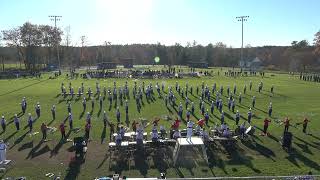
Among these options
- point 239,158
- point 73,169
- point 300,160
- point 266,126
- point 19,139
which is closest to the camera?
point 73,169

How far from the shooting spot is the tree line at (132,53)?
97.5 metres

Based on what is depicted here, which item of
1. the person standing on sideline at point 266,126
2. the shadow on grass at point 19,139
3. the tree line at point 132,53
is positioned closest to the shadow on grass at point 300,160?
the person standing on sideline at point 266,126

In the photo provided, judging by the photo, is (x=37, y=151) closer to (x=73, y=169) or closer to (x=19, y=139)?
(x=19, y=139)

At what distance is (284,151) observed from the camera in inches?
832

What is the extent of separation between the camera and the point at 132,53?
15025 cm

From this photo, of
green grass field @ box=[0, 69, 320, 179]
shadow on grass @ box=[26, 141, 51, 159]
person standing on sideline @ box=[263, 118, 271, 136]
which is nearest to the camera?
green grass field @ box=[0, 69, 320, 179]

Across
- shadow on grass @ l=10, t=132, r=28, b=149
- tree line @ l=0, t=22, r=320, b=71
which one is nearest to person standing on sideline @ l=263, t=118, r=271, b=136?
shadow on grass @ l=10, t=132, r=28, b=149

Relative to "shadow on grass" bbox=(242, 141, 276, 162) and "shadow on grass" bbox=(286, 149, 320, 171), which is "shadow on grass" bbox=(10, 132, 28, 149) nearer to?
"shadow on grass" bbox=(242, 141, 276, 162)

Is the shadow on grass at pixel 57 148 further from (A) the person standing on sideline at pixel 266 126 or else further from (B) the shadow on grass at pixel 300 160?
(A) the person standing on sideline at pixel 266 126

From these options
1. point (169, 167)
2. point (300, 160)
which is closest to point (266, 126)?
point (300, 160)

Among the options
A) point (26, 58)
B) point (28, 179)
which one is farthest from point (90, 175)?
point (26, 58)

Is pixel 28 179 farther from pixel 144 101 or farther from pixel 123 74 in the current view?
pixel 123 74

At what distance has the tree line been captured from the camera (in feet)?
320

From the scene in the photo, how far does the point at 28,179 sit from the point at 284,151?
13924mm
